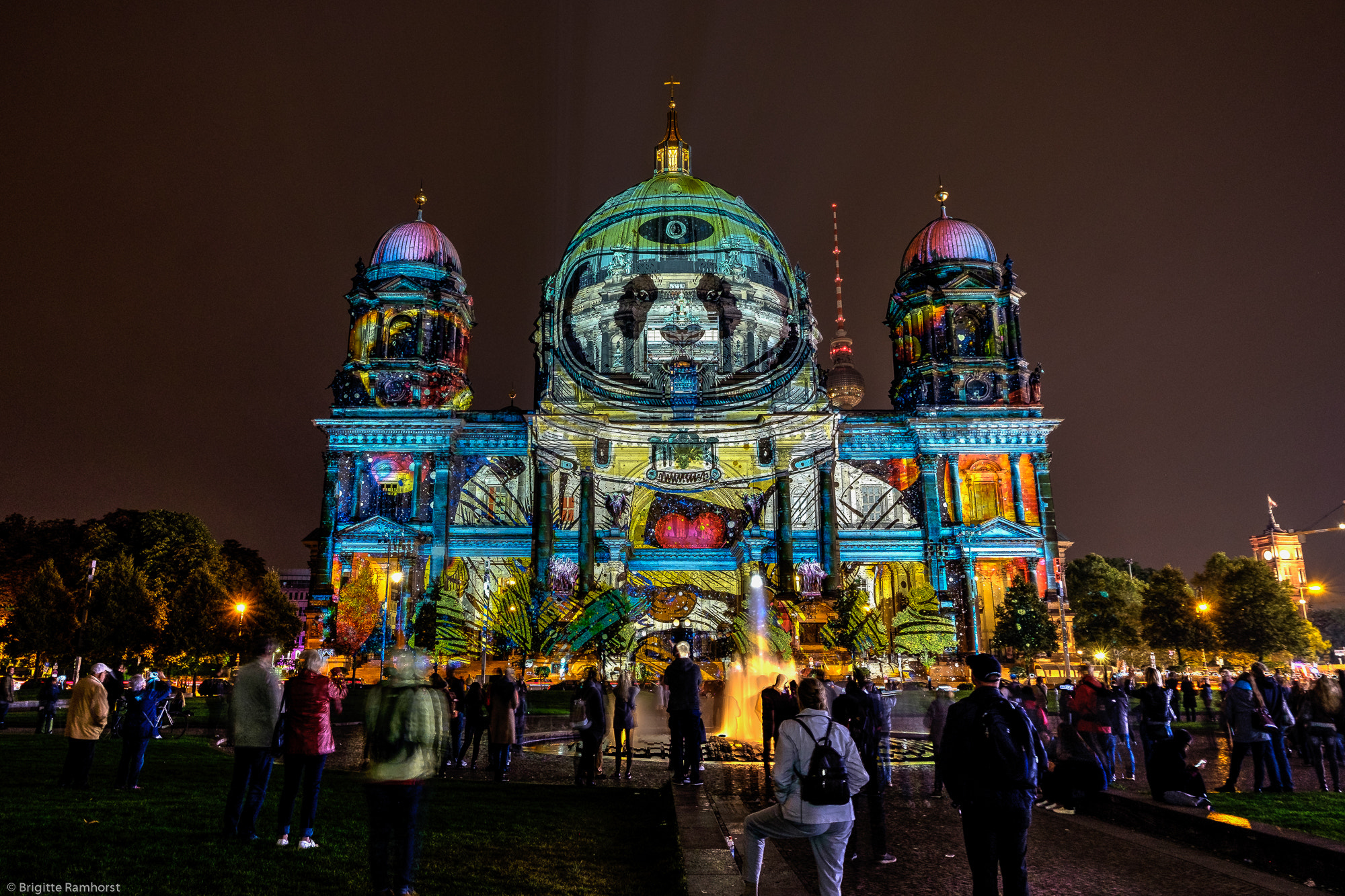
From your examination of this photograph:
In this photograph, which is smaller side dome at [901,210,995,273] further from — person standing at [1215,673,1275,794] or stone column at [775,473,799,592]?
person standing at [1215,673,1275,794]

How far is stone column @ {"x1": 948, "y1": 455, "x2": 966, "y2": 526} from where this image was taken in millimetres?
52250

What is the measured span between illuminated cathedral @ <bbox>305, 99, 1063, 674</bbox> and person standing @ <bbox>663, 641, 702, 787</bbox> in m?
31.6

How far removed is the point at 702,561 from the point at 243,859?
44.7 metres

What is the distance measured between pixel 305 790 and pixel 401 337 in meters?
50.1

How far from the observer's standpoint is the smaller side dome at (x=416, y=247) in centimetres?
5828

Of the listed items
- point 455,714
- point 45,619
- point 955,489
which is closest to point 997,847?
point 455,714

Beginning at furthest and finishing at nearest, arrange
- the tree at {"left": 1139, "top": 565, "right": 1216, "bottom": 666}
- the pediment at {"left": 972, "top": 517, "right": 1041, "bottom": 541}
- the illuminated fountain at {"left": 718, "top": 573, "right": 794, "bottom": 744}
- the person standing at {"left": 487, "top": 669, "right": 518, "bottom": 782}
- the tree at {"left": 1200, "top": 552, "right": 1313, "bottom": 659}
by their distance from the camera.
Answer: the tree at {"left": 1139, "top": 565, "right": 1216, "bottom": 666}
the tree at {"left": 1200, "top": 552, "right": 1313, "bottom": 659}
the pediment at {"left": 972, "top": 517, "right": 1041, "bottom": 541}
the illuminated fountain at {"left": 718, "top": 573, "right": 794, "bottom": 744}
the person standing at {"left": 487, "top": 669, "right": 518, "bottom": 782}

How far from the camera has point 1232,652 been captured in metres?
59.9

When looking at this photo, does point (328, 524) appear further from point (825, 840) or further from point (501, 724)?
point (825, 840)

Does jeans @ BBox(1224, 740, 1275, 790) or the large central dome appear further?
the large central dome

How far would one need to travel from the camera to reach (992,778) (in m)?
6.60

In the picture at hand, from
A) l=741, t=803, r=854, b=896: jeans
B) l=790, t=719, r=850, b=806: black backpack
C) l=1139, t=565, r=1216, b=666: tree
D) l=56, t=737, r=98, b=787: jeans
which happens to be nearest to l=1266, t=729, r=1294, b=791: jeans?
l=741, t=803, r=854, b=896: jeans

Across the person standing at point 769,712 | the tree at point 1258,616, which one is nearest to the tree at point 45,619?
the person standing at point 769,712

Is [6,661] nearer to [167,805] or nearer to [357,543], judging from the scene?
[357,543]
